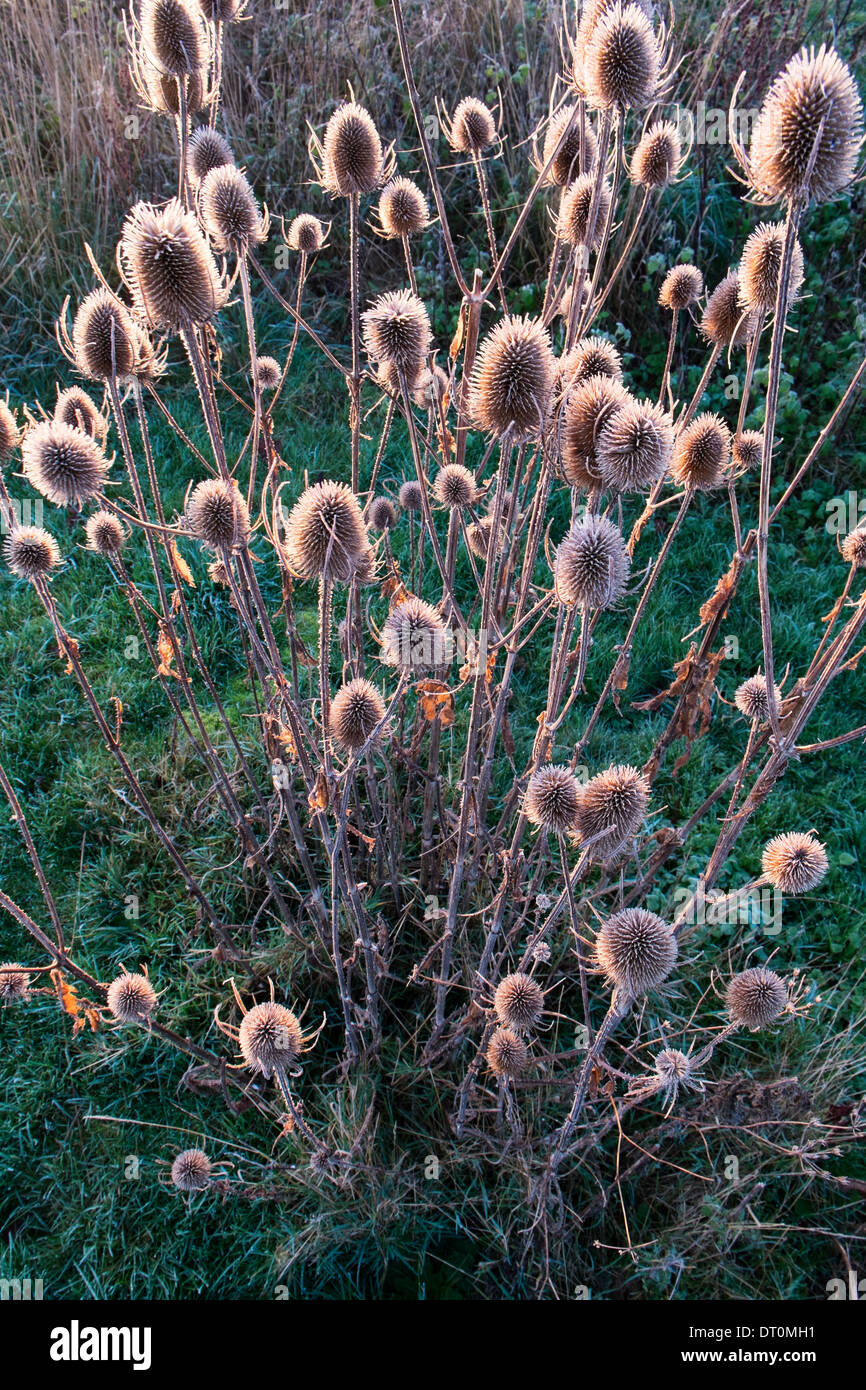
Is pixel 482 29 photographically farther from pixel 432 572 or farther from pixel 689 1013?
pixel 689 1013

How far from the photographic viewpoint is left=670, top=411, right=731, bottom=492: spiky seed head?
237 centimetres

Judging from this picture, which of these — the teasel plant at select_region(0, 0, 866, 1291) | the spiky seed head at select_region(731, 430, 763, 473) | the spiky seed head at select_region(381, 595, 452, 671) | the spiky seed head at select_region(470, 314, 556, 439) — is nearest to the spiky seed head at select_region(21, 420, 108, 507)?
the teasel plant at select_region(0, 0, 866, 1291)

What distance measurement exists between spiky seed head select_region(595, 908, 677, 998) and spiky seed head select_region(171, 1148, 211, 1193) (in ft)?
3.95

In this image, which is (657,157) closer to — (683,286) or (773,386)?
(683,286)

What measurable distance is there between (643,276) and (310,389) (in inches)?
80.7

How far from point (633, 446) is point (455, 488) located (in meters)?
0.72

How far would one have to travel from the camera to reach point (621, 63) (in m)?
1.97

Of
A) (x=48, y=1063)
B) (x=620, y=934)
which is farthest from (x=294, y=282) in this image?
(x=620, y=934)

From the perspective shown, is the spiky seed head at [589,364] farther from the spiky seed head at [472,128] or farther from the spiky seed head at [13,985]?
the spiky seed head at [13,985]

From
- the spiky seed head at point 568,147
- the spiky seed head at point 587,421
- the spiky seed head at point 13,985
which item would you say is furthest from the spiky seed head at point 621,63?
the spiky seed head at point 13,985

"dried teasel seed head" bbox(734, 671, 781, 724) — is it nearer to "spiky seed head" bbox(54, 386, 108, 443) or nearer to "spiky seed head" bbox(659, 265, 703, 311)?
"spiky seed head" bbox(659, 265, 703, 311)

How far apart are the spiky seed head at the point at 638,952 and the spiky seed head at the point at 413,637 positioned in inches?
28.2

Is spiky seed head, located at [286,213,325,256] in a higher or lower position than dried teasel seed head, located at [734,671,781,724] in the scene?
higher

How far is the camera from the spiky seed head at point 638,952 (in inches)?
80.5
